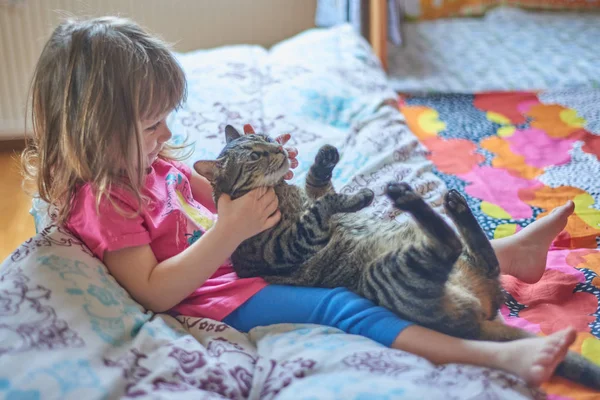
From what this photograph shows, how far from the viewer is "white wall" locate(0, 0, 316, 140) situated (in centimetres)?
216

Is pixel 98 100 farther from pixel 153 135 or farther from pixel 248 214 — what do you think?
pixel 248 214

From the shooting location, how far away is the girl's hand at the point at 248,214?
1.02 meters

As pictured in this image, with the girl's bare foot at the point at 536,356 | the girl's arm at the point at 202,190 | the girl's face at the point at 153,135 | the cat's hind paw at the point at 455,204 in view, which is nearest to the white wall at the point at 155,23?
the girl's arm at the point at 202,190

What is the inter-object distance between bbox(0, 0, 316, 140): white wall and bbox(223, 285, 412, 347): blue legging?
1.25 m

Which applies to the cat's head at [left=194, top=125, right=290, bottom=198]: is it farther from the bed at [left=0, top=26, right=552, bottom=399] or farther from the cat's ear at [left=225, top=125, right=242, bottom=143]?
the bed at [left=0, top=26, right=552, bottom=399]

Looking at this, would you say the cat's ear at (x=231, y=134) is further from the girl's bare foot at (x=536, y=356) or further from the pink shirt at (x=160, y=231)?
the girl's bare foot at (x=536, y=356)

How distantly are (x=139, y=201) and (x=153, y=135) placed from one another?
0.41ft

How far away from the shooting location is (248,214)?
1.03m

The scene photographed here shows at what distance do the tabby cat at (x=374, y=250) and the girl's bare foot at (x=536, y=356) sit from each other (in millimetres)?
55

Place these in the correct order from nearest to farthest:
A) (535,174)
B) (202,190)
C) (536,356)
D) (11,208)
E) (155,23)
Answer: (536,356) < (202,190) < (535,174) < (11,208) < (155,23)

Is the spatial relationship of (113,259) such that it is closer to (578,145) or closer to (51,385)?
(51,385)

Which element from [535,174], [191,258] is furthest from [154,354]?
[535,174]

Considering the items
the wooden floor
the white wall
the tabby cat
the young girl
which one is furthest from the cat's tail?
the white wall

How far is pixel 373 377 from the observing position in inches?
33.9
